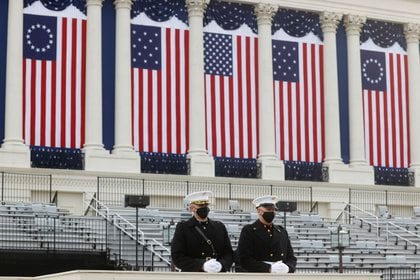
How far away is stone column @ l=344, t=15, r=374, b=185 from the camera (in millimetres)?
42969

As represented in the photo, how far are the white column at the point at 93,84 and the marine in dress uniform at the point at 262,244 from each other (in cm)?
2261

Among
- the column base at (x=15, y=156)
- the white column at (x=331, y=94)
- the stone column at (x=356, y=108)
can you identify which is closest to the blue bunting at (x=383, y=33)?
the stone column at (x=356, y=108)

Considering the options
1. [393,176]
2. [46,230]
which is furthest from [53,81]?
[393,176]

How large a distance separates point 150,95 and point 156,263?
42.2 feet

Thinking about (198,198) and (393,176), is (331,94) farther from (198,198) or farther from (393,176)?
(198,198)

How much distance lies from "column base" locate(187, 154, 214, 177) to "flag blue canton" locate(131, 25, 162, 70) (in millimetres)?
3382

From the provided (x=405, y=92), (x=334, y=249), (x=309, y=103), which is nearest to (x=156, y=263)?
(x=334, y=249)

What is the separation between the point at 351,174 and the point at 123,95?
9.21 meters

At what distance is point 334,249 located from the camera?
Result: 32.2 m

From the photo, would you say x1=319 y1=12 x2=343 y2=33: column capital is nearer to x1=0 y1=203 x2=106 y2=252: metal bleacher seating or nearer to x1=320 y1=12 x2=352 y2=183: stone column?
x1=320 y1=12 x2=352 y2=183: stone column

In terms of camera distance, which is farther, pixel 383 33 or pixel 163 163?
pixel 383 33

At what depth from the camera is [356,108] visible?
43312 mm

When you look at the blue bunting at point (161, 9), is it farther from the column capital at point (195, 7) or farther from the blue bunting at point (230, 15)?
the blue bunting at point (230, 15)

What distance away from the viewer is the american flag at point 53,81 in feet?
124
